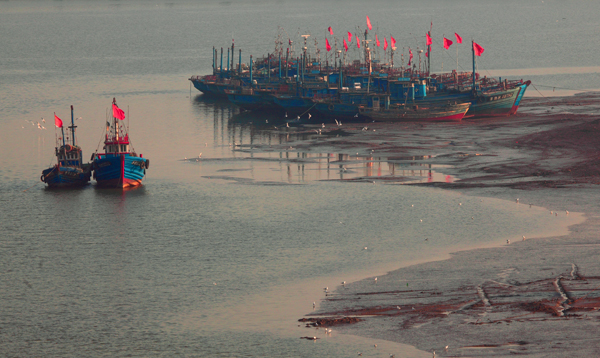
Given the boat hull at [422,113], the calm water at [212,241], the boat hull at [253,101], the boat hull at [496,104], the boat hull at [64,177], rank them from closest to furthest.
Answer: the calm water at [212,241]
the boat hull at [64,177]
the boat hull at [422,113]
the boat hull at [496,104]
the boat hull at [253,101]

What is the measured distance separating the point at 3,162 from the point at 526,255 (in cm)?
6004

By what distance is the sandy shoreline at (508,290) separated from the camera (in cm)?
3291

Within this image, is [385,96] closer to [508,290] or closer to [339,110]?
[339,110]

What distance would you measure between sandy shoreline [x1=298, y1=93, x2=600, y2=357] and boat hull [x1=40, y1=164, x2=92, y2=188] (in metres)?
28.3

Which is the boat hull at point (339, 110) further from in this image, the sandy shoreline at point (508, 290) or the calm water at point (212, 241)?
the sandy shoreline at point (508, 290)

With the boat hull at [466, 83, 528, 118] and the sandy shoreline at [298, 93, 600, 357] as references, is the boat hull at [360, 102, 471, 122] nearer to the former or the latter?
the boat hull at [466, 83, 528, 118]

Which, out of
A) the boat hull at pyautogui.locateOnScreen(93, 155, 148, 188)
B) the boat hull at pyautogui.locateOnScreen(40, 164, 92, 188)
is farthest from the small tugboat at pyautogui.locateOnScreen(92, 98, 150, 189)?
the boat hull at pyautogui.locateOnScreen(40, 164, 92, 188)

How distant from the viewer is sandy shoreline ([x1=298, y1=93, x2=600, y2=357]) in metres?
32.9

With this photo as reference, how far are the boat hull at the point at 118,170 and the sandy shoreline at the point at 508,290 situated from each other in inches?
918

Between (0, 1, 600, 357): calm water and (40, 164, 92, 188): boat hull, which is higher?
(40, 164, 92, 188): boat hull

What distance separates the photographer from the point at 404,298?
127 feet

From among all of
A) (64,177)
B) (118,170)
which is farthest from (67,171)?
(118,170)

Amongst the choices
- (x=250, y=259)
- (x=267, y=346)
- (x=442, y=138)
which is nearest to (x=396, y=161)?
(x=442, y=138)

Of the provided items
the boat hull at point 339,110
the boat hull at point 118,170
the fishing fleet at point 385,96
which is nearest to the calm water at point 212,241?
the boat hull at point 118,170
